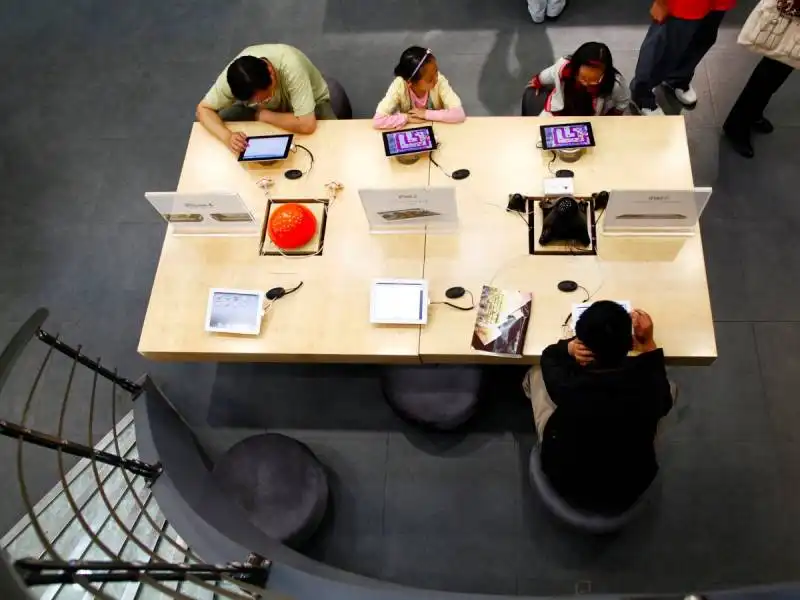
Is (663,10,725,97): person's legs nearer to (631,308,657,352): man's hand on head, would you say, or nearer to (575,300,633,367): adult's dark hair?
(631,308,657,352): man's hand on head

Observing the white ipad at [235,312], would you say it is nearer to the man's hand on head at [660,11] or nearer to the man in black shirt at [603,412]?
the man in black shirt at [603,412]

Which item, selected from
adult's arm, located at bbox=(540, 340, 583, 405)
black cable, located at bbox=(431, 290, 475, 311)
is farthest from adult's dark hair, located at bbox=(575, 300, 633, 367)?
black cable, located at bbox=(431, 290, 475, 311)

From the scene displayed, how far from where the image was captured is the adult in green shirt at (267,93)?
9.14 feet

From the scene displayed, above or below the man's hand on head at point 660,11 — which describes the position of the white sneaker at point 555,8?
above

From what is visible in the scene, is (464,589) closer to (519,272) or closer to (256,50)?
(519,272)

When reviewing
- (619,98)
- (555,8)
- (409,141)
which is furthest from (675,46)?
(409,141)

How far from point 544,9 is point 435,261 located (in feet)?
8.19

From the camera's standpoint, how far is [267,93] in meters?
2.88

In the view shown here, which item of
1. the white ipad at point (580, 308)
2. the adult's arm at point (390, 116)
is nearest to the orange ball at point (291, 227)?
the adult's arm at point (390, 116)

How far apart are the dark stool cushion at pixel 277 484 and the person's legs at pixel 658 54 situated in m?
2.68

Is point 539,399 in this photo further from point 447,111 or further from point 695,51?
point 695,51

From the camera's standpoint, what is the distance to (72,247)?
3.66 m

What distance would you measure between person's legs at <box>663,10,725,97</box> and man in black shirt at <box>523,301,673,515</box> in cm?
202

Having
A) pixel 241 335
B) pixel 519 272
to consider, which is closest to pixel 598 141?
pixel 519 272
